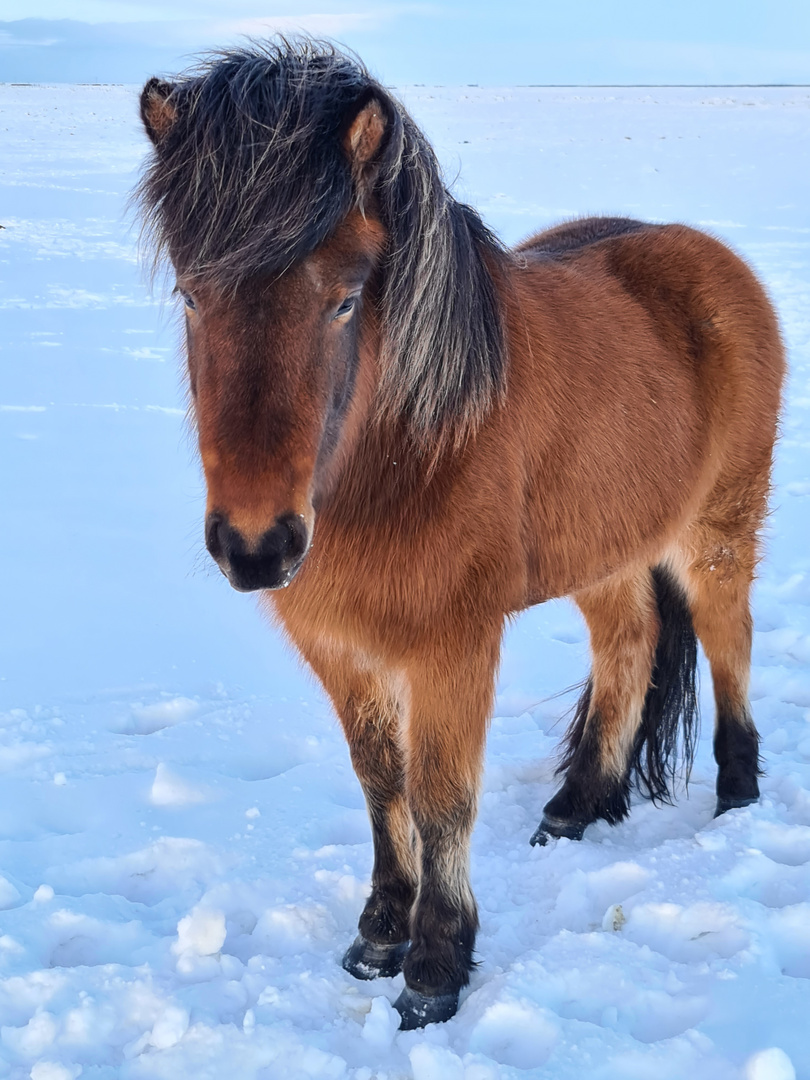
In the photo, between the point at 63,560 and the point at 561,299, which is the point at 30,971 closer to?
the point at 561,299

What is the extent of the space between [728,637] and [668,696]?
1.03ft

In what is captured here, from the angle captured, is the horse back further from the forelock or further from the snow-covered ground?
the snow-covered ground

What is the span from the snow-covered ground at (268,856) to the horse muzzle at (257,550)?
3.61 feet

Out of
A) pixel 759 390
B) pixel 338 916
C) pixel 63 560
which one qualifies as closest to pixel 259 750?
pixel 338 916

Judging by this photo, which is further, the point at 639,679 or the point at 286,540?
the point at 639,679

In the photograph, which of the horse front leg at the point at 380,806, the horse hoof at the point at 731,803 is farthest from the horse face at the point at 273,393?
the horse hoof at the point at 731,803

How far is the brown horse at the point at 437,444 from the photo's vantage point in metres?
1.65

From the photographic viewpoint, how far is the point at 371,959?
2377 millimetres

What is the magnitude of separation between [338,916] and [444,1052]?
611mm

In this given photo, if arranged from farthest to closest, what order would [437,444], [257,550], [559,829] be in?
[559,829] < [437,444] < [257,550]

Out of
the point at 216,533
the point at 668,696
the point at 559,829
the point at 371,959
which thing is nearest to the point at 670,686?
the point at 668,696

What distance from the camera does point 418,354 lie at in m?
1.93

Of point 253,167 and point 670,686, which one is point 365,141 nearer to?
point 253,167

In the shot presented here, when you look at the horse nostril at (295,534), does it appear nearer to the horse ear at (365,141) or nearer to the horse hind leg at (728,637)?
the horse ear at (365,141)
